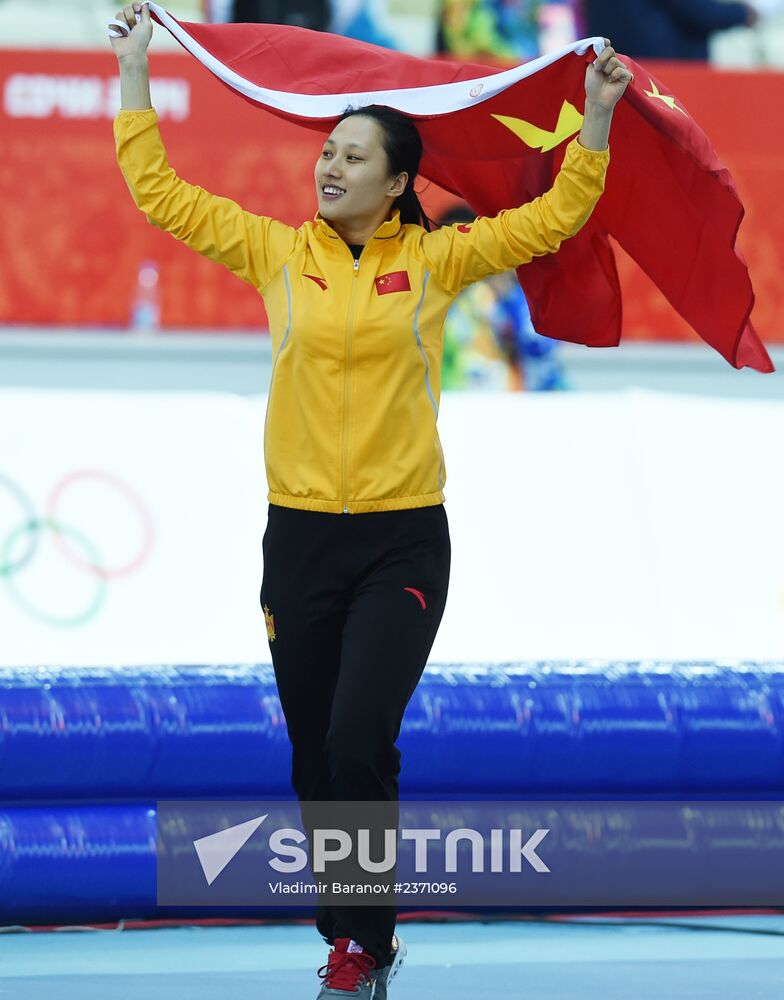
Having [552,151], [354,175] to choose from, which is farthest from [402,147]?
[552,151]

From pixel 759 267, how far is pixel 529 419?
237cm

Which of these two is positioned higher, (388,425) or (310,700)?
(388,425)

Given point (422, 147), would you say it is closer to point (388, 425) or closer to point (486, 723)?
point (388, 425)

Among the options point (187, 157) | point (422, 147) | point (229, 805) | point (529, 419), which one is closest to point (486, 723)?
point (229, 805)

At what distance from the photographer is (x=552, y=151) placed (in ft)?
8.92

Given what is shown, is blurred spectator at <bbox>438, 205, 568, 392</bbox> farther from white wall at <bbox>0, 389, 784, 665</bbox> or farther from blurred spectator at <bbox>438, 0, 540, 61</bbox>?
white wall at <bbox>0, 389, 784, 665</bbox>

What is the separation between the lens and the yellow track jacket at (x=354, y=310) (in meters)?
2.32

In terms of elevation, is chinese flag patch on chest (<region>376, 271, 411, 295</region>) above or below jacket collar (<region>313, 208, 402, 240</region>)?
below

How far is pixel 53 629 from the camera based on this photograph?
4156 mm

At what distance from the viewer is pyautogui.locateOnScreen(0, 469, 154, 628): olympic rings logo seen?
165 inches

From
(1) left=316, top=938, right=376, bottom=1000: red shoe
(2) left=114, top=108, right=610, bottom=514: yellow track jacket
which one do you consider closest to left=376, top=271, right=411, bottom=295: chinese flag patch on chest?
(2) left=114, top=108, right=610, bottom=514: yellow track jacket

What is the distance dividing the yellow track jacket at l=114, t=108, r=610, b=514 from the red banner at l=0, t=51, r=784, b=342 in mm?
3720

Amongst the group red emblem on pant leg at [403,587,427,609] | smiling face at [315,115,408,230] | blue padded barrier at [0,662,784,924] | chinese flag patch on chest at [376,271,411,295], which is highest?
smiling face at [315,115,408,230]

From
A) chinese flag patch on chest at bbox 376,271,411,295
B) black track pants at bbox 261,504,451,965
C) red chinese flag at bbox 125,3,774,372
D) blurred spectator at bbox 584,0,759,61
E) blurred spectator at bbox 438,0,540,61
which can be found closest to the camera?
black track pants at bbox 261,504,451,965
